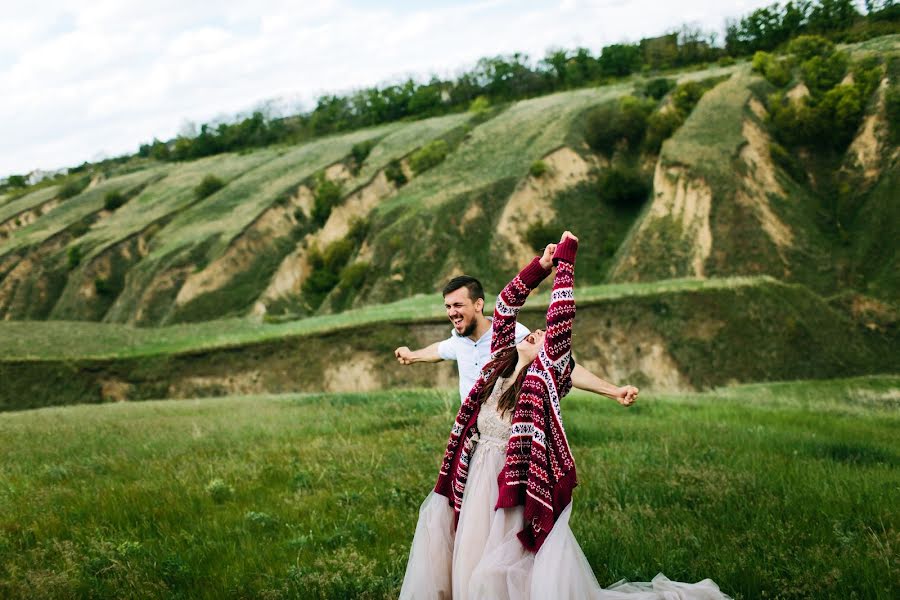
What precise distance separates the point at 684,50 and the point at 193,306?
193 ft

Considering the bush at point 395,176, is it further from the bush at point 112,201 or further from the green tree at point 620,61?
the bush at point 112,201

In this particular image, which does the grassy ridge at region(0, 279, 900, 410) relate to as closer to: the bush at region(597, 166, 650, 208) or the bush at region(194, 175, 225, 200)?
the bush at region(597, 166, 650, 208)

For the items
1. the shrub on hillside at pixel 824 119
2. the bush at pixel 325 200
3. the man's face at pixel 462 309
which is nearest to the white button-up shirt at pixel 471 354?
the man's face at pixel 462 309

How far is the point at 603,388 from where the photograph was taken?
5195mm

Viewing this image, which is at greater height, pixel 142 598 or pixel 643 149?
pixel 142 598

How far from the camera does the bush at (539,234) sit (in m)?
55.9

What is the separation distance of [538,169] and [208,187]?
4498 cm

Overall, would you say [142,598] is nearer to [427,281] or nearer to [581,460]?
[581,460]

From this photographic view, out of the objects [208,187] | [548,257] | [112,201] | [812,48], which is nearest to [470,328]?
[548,257]

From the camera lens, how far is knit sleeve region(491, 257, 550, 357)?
5684 mm

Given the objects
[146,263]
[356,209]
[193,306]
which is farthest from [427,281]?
[146,263]

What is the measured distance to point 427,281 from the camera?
2253 inches

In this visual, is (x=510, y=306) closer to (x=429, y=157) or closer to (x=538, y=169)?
(x=538, y=169)

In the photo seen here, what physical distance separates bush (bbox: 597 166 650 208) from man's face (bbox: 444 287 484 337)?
172 ft
